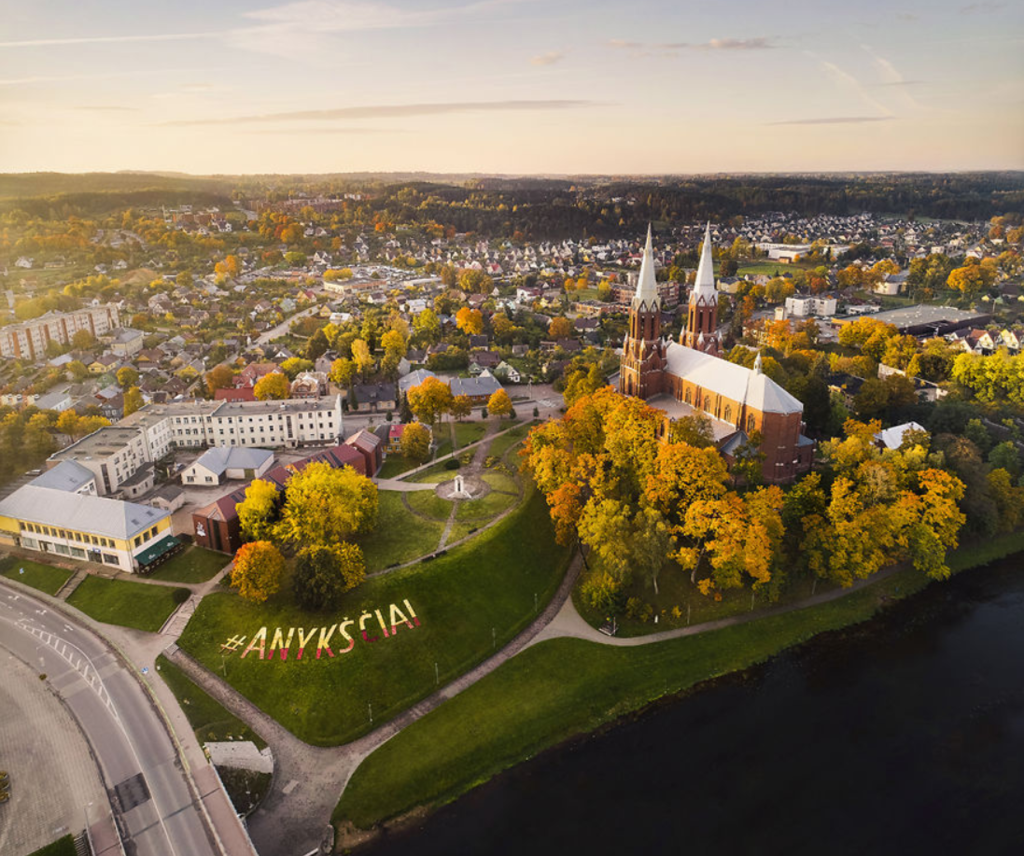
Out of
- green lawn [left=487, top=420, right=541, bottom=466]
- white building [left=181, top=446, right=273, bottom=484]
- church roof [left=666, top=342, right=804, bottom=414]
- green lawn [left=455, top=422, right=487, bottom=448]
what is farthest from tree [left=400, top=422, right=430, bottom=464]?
church roof [left=666, top=342, right=804, bottom=414]

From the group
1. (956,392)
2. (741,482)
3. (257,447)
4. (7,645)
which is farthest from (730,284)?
(7,645)

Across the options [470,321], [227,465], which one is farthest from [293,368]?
[470,321]

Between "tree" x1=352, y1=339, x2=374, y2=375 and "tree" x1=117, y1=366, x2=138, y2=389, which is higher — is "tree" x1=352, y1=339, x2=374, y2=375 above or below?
above

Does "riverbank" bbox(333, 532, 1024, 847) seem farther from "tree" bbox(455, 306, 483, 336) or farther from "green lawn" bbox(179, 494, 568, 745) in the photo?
"tree" bbox(455, 306, 483, 336)

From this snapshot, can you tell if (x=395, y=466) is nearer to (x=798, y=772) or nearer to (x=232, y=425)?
(x=232, y=425)

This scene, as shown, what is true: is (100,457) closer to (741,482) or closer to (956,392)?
(741,482)

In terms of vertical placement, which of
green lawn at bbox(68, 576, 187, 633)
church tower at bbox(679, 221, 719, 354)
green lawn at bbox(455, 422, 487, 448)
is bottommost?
green lawn at bbox(68, 576, 187, 633)
